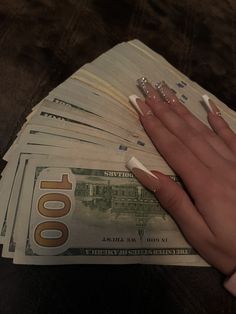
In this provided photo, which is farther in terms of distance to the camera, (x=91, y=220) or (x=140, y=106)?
(x=140, y=106)

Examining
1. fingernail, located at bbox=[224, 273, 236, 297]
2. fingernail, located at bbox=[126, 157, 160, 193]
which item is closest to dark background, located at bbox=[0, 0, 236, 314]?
fingernail, located at bbox=[224, 273, 236, 297]

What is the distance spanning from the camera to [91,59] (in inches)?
32.5

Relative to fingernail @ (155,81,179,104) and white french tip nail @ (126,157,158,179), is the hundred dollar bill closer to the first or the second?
white french tip nail @ (126,157,158,179)

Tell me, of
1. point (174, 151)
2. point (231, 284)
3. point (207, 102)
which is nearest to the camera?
point (231, 284)

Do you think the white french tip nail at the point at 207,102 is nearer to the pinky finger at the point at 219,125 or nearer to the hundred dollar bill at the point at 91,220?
the pinky finger at the point at 219,125

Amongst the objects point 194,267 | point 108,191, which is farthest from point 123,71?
point 194,267

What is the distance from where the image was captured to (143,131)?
749 mm

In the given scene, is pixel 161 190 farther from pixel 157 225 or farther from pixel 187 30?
pixel 187 30

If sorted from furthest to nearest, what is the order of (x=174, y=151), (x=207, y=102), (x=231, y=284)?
(x=207, y=102), (x=174, y=151), (x=231, y=284)

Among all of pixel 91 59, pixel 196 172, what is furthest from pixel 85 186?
pixel 91 59

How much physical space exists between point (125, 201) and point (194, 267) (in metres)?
0.15

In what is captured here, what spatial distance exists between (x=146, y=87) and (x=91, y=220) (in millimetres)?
291

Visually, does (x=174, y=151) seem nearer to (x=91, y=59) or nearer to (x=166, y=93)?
(x=166, y=93)

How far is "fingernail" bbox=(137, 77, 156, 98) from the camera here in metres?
0.78
